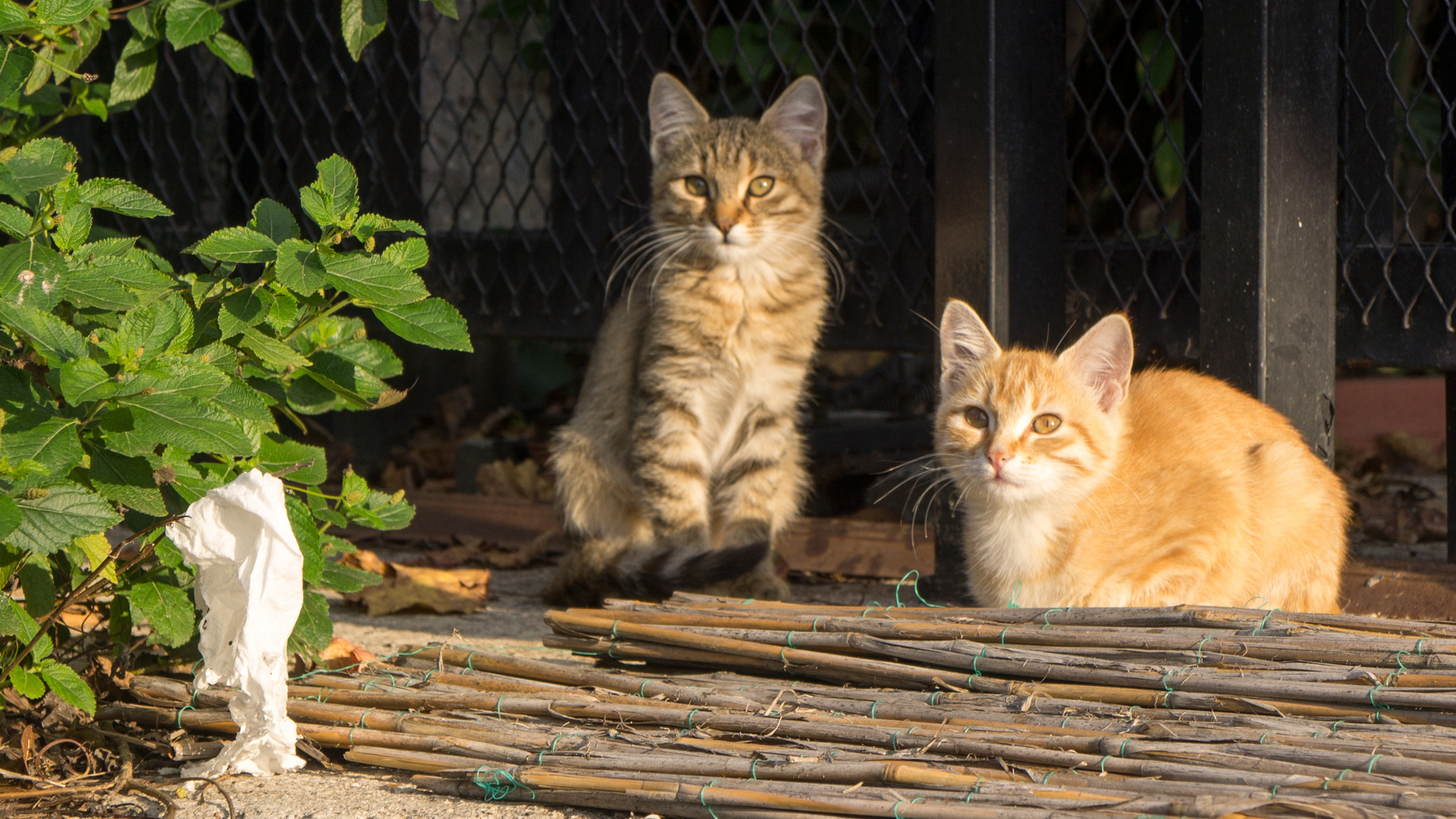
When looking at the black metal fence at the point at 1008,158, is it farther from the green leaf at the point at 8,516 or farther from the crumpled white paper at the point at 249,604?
the green leaf at the point at 8,516

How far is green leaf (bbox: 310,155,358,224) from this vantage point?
2154 mm

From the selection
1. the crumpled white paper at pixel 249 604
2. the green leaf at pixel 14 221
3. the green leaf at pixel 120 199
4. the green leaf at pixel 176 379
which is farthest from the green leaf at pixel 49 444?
the green leaf at pixel 120 199

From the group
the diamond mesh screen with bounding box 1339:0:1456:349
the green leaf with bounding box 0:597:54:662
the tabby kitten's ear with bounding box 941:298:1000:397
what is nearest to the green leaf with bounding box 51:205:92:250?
the green leaf with bounding box 0:597:54:662

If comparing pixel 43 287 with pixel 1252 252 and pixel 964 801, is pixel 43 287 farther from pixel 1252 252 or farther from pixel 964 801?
pixel 1252 252

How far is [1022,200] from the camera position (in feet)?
11.2

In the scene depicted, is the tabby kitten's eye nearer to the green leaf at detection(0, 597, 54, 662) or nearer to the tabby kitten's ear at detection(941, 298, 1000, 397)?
the tabby kitten's ear at detection(941, 298, 1000, 397)

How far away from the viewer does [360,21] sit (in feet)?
8.39

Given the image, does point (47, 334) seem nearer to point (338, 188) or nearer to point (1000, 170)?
point (338, 188)

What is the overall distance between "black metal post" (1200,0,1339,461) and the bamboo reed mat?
37.2 inches

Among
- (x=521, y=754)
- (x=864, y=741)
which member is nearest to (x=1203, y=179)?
(x=864, y=741)

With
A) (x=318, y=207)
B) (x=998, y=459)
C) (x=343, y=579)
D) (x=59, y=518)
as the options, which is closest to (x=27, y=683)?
(x=59, y=518)

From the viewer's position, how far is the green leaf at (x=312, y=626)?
7.78 ft

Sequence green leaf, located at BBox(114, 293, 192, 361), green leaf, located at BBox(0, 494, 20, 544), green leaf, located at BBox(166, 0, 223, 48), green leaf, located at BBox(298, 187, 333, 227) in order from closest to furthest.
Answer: green leaf, located at BBox(0, 494, 20, 544) → green leaf, located at BBox(114, 293, 192, 361) → green leaf, located at BBox(298, 187, 333, 227) → green leaf, located at BBox(166, 0, 223, 48)

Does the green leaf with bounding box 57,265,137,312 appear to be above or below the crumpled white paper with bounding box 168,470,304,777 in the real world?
above
